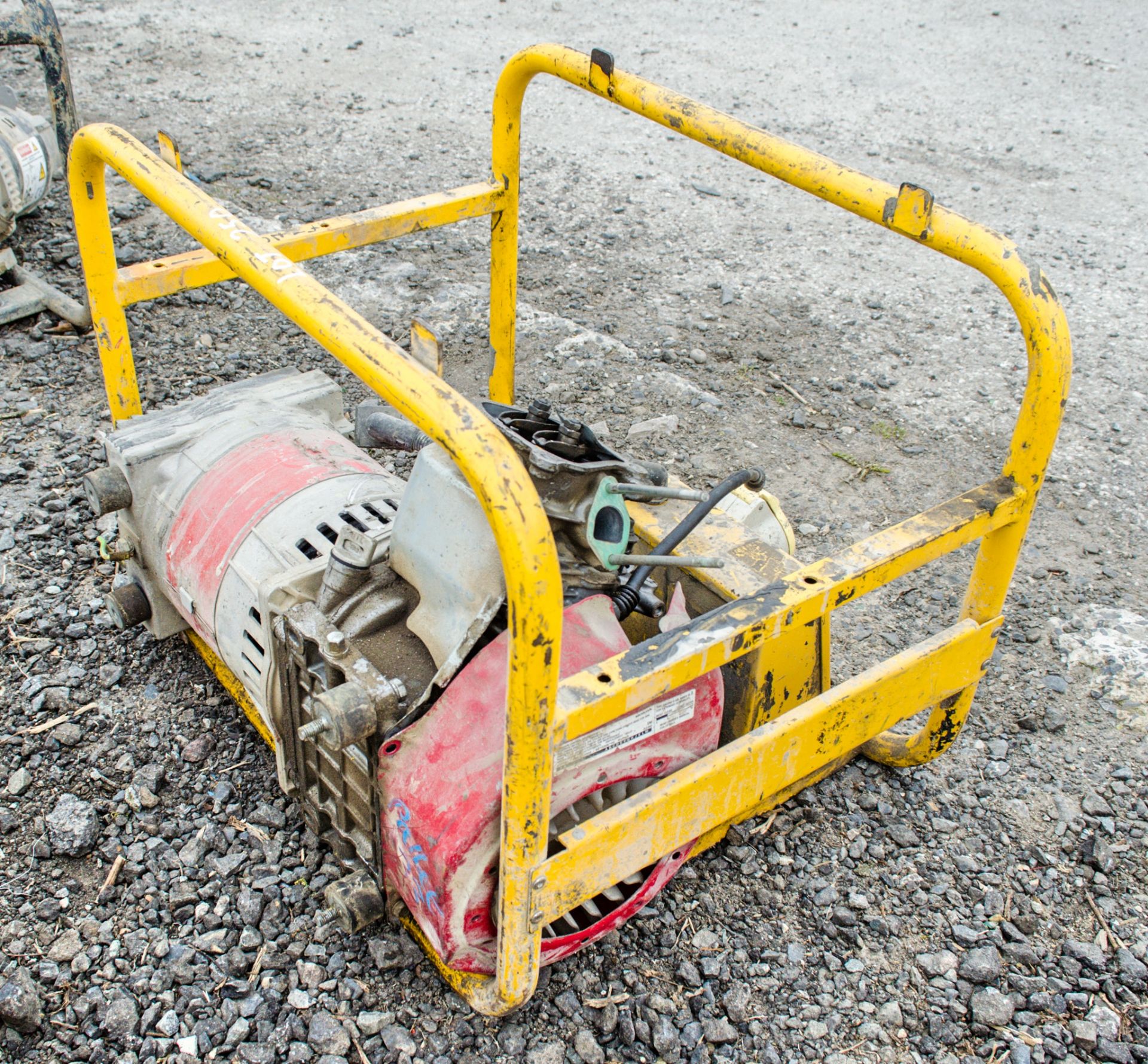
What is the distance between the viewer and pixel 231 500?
6.79 ft

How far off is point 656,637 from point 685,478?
1730mm

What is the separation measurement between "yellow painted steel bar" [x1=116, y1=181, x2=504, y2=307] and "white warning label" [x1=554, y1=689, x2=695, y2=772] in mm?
1148

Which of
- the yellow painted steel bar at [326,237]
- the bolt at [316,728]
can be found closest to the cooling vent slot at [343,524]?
the bolt at [316,728]

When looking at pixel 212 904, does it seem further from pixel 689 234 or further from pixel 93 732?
pixel 689 234

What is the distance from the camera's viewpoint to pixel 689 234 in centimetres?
454

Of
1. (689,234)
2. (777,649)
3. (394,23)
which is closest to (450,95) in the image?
(394,23)

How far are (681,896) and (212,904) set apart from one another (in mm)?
875

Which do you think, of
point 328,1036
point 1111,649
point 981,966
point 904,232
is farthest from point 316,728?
point 1111,649

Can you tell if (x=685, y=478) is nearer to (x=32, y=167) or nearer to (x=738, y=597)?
(x=738, y=597)

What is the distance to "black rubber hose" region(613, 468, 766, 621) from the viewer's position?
5.91 feet

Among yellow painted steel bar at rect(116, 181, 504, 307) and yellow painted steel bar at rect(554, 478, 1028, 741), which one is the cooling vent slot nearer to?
yellow painted steel bar at rect(116, 181, 504, 307)

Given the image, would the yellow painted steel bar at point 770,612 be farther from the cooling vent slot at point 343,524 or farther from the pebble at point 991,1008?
the pebble at point 991,1008

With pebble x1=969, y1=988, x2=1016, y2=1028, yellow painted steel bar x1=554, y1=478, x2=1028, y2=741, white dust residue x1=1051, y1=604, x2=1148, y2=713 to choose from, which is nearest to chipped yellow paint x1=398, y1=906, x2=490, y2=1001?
yellow painted steel bar x1=554, y1=478, x2=1028, y2=741

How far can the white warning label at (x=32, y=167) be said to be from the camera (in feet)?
12.4
